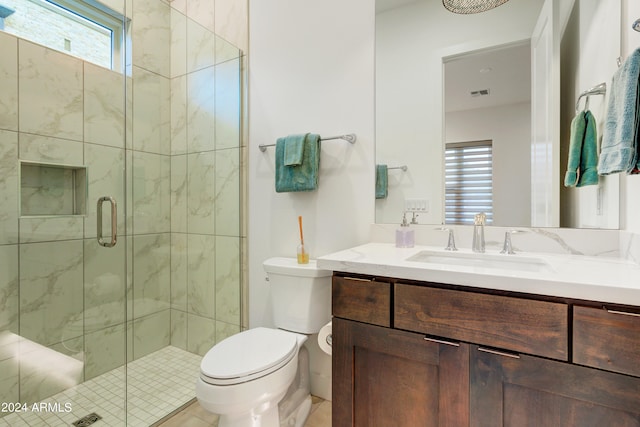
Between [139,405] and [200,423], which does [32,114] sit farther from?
[200,423]

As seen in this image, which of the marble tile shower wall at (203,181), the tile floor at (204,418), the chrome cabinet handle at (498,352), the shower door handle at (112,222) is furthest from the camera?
the marble tile shower wall at (203,181)

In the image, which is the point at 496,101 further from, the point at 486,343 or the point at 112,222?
the point at 112,222

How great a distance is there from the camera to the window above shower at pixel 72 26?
5.26ft

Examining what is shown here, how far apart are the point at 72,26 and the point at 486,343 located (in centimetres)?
263

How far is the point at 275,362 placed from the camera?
124 centimetres

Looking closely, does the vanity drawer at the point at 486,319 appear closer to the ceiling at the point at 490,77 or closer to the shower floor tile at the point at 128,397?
the ceiling at the point at 490,77

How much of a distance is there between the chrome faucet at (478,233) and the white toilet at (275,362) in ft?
2.27

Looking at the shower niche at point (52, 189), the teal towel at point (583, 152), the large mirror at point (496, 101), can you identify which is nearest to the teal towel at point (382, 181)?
the large mirror at point (496, 101)

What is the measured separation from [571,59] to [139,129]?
2.39 metres

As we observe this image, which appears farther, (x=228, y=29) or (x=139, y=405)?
(x=228, y=29)

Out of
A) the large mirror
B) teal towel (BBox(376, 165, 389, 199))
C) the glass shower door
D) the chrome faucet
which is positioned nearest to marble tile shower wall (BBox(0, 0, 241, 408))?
the glass shower door

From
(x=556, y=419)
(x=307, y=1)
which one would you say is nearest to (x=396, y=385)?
(x=556, y=419)

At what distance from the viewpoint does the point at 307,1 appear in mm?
1795

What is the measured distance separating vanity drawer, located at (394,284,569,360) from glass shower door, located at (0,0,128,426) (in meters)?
1.59
